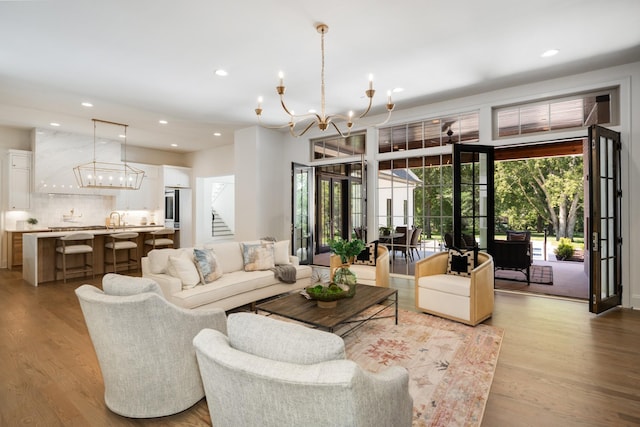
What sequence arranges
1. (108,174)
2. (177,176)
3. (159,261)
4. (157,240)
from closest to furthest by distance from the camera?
(159,261) < (157,240) < (108,174) < (177,176)

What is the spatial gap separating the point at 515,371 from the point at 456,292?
112 cm

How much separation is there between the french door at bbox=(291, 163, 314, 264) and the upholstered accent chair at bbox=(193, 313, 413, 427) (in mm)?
5394

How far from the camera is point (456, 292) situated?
11.9 ft

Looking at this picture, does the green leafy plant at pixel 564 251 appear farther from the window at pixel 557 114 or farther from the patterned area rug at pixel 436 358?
the patterned area rug at pixel 436 358

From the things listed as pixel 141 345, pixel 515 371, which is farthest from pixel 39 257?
pixel 515 371

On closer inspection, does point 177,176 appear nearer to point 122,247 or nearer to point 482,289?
point 122,247

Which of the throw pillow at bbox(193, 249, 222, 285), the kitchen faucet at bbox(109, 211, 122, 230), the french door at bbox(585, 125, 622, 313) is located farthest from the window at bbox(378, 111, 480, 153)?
the kitchen faucet at bbox(109, 211, 122, 230)

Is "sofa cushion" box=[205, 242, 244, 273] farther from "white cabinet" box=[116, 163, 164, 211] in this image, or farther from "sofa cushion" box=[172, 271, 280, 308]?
"white cabinet" box=[116, 163, 164, 211]

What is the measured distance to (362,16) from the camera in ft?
10.1

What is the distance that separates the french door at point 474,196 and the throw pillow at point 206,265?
3.56m

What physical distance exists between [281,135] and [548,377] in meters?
6.40

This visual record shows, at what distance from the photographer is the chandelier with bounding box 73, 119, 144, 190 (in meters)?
7.66

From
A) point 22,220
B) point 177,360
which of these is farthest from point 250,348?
point 22,220

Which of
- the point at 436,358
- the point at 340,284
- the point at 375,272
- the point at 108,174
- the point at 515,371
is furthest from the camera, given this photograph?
the point at 108,174
